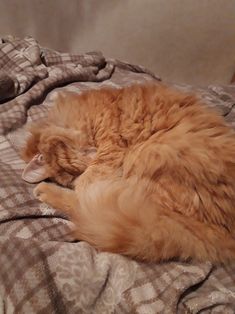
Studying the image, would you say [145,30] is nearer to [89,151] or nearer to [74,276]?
[89,151]

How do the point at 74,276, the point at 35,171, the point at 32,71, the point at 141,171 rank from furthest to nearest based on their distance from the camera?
1. the point at 32,71
2. the point at 35,171
3. the point at 141,171
4. the point at 74,276

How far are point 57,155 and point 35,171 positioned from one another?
0.09 metres

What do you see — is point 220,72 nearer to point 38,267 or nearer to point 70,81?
point 70,81

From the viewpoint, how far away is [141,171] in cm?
123

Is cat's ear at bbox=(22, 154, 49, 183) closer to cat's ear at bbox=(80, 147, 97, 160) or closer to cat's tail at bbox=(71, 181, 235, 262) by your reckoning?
cat's ear at bbox=(80, 147, 97, 160)

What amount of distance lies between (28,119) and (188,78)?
1304 millimetres

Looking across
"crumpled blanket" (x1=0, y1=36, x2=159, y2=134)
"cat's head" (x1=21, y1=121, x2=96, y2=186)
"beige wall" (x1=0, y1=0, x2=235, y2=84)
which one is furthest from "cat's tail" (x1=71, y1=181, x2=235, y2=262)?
"beige wall" (x1=0, y1=0, x2=235, y2=84)

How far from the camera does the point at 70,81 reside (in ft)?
6.39

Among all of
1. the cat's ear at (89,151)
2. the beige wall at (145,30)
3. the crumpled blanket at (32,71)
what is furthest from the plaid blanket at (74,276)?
the beige wall at (145,30)

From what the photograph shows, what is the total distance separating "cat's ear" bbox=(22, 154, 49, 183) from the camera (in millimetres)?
1320

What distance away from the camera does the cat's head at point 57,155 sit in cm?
134

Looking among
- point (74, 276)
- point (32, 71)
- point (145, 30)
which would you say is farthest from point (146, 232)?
point (145, 30)

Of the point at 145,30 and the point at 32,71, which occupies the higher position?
the point at 145,30

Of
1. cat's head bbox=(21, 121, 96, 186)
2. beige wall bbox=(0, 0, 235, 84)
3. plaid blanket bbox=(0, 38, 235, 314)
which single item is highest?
beige wall bbox=(0, 0, 235, 84)
